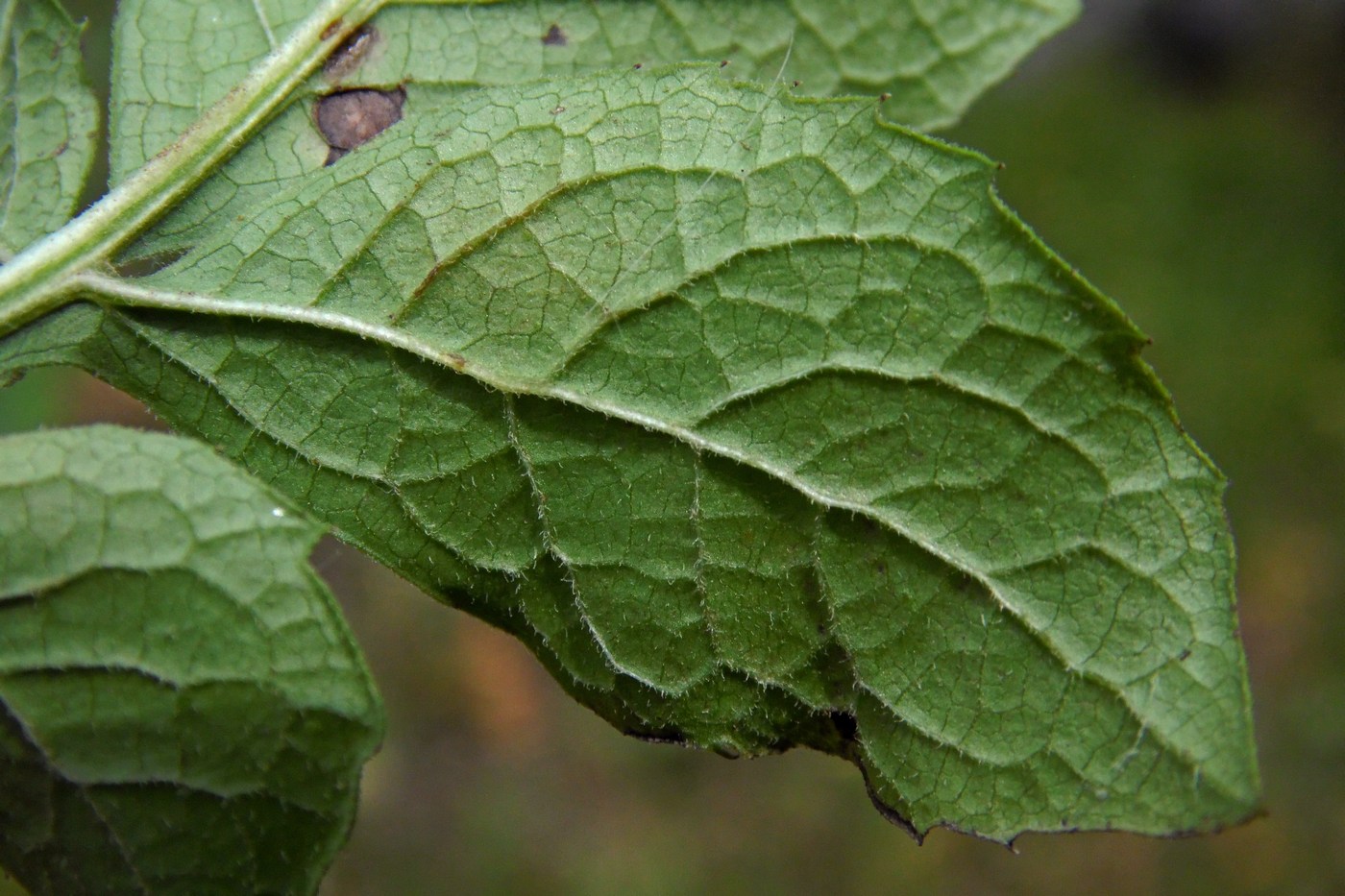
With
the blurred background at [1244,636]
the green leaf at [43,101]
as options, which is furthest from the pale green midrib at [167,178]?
the blurred background at [1244,636]

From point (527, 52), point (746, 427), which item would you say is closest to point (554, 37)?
point (527, 52)

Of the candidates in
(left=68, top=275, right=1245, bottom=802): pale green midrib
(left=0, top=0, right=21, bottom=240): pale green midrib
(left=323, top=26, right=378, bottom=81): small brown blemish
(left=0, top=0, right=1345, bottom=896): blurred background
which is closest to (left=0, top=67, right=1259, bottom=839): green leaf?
(left=68, top=275, right=1245, bottom=802): pale green midrib

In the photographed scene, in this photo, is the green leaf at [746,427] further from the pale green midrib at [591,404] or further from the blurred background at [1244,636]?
the blurred background at [1244,636]

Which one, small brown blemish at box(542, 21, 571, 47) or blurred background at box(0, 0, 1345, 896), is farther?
blurred background at box(0, 0, 1345, 896)

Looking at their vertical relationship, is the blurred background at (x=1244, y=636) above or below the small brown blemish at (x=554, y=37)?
below

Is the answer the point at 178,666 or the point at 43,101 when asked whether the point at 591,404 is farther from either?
the point at 43,101

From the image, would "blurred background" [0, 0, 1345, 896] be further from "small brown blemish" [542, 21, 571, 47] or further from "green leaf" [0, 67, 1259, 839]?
"small brown blemish" [542, 21, 571, 47]
